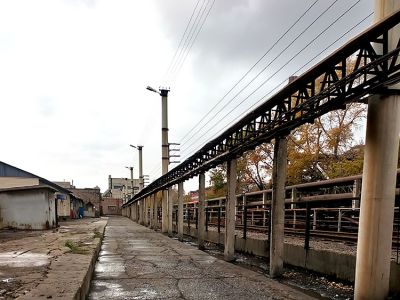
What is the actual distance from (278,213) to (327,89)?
354 centimetres

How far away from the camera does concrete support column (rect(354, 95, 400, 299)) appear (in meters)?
6.63

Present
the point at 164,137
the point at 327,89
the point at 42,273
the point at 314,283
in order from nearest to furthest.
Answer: the point at 42,273 → the point at 327,89 → the point at 314,283 → the point at 164,137

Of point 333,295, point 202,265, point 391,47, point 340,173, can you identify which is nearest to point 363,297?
point 333,295

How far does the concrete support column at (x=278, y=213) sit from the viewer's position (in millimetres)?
9531

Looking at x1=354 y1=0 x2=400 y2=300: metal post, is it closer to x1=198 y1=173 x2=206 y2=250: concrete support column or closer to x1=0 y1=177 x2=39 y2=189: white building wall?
x1=198 y1=173 x2=206 y2=250: concrete support column

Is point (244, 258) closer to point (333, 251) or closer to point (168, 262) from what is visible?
point (168, 262)

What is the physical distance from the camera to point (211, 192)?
51.7m

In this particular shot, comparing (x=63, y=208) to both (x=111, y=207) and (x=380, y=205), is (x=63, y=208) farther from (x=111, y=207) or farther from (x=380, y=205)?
(x=111, y=207)

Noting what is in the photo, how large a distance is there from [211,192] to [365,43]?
150 feet

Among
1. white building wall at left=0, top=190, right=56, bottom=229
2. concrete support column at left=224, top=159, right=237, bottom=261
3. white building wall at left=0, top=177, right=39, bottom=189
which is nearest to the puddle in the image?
concrete support column at left=224, top=159, right=237, bottom=261

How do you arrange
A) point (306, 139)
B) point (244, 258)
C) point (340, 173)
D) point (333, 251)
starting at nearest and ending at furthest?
1. point (333, 251)
2. point (244, 258)
3. point (340, 173)
4. point (306, 139)

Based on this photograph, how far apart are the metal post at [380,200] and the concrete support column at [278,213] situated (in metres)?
2.85

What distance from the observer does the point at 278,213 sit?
9.71 m

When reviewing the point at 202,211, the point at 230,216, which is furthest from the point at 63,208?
the point at 230,216
